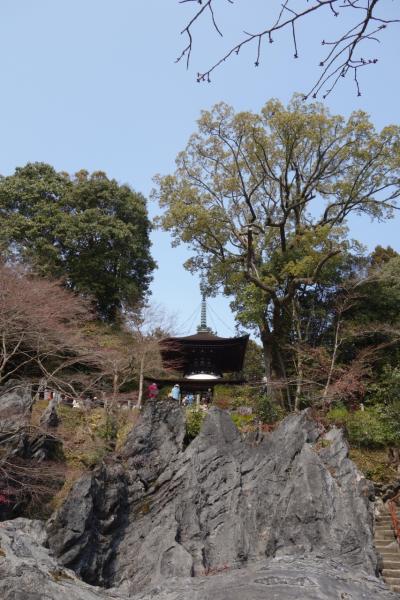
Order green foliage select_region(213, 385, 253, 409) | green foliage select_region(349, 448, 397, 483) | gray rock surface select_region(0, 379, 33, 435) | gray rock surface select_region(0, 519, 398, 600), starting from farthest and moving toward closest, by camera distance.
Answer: green foliage select_region(213, 385, 253, 409)
green foliage select_region(349, 448, 397, 483)
gray rock surface select_region(0, 379, 33, 435)
gray rock surface select_region(0, 519, 398, 600)

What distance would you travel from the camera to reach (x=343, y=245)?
22.7m

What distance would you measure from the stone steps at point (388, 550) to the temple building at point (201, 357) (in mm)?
10237

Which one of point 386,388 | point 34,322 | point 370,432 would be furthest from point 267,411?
point 34,322

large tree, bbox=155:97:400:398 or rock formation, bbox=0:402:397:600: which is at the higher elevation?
large tree, bbox=155:97:400:398

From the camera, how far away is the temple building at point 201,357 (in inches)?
869

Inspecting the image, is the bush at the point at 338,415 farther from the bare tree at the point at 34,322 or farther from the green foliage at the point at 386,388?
the bare tree at the point at 34,322

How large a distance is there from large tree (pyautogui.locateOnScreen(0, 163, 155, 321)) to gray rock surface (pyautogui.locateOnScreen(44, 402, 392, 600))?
416 inches

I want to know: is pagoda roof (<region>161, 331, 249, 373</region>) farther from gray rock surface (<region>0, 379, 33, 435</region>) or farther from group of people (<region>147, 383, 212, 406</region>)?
gray rock surface (<region>0, 379, 33, 435</region>)

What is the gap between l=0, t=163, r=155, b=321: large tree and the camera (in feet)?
74.8

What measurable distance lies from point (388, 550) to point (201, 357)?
42.1 ft

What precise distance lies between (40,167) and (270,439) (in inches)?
736

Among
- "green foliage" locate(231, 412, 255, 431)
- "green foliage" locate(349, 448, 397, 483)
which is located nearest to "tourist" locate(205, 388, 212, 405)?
"green foliage" locate(231, 412, 255, 431)

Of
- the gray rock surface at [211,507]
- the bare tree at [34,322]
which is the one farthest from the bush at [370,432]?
the bare tree at [34,322]

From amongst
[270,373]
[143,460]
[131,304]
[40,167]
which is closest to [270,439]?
[143,460]
